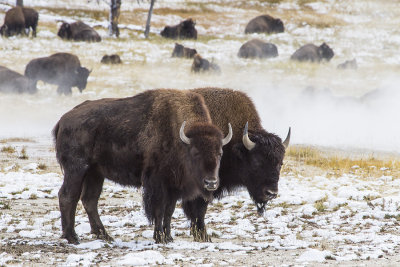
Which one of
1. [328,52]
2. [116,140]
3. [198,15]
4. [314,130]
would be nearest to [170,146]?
[116,140]

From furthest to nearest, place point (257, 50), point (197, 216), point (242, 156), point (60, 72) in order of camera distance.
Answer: point (257, 50)
point (60, 72)
point (242, 156)
point (197, 216)

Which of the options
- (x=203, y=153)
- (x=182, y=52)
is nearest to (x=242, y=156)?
(x=203, y=153)

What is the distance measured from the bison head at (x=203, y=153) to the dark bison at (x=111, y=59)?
72.3 ft

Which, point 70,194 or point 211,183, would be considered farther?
point 70,194

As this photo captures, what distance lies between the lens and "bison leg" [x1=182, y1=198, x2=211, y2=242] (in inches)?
290

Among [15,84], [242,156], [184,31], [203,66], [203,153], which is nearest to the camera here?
[203,153]

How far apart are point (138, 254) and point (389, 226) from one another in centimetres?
385

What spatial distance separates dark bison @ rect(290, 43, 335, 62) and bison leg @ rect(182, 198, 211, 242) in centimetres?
2555

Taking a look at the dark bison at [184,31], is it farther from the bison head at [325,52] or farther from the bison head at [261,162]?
the bison head at [261,162]

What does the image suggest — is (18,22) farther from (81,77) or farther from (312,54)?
(312,54)

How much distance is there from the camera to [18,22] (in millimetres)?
35000

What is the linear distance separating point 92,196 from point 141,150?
111cm

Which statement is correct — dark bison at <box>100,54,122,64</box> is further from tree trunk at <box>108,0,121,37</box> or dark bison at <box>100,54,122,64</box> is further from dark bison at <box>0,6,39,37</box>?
tree trunk at <box>108,0,121,37</box>

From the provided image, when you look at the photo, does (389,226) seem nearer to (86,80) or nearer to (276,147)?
(276,147)
